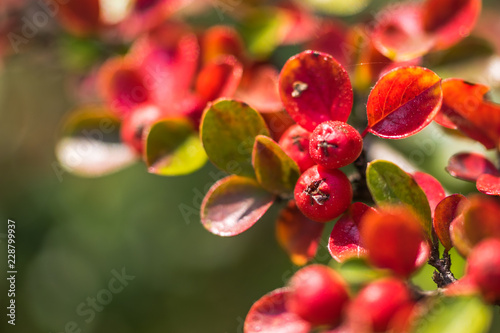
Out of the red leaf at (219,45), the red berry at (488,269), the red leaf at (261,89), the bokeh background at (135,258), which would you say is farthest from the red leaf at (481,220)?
the bokeh background at (135,258)

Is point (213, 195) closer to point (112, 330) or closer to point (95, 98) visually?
point (95, 98)

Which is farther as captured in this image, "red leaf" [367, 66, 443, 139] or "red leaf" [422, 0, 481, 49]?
"red leaf" [422, 0, 481, 49]

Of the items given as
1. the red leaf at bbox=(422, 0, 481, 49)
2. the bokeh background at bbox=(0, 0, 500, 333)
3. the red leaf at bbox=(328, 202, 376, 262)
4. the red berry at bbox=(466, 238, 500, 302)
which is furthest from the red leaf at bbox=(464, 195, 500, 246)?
the bokeh background at bbox=(0, 0, 500, 333)

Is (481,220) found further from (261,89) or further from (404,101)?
(261,89)

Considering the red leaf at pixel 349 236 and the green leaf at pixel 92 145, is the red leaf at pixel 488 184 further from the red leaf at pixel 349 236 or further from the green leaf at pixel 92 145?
the green leaf at pixel 92 145

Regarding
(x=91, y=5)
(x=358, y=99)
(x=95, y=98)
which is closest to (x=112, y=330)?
(x=95, y=98)

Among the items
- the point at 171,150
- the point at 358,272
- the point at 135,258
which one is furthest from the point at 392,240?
the point at 135,258

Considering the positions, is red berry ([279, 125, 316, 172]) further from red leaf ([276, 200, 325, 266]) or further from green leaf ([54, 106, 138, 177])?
green leaf ([54, 106, 138, 177])
